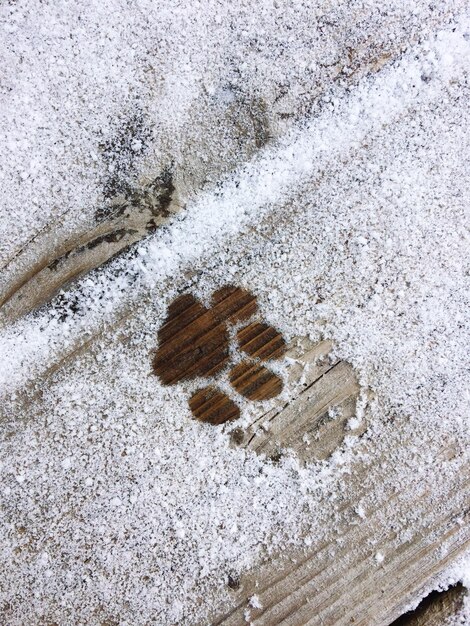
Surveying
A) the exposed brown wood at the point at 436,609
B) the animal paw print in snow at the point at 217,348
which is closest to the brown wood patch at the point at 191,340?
the animal paw print in snow at the point at 217,348

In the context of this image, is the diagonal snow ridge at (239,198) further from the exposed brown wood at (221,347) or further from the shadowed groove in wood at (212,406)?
the shadowed groove in wood at (212,406)

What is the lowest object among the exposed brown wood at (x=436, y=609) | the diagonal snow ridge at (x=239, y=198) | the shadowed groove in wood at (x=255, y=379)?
the exposed brown wood at (x=436, y=609)

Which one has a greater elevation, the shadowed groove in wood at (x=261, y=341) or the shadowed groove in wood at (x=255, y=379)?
the shadowed groove in wood at (x=261, y=341)

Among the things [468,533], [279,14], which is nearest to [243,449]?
[468,533]

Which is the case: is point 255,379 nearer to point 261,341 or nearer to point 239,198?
point 261,341

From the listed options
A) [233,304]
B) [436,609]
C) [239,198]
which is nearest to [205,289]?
[233,304]

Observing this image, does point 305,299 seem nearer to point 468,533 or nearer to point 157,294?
point 157,294
